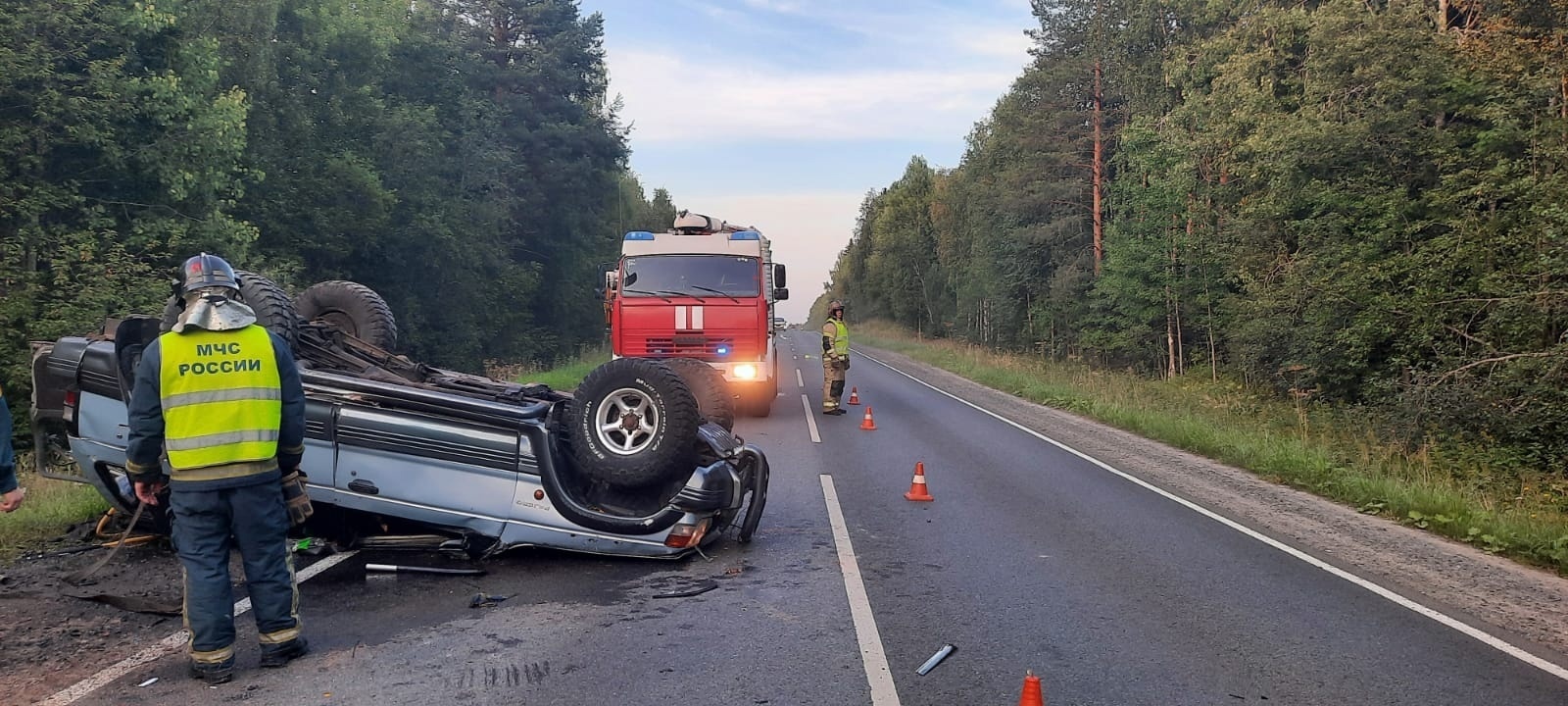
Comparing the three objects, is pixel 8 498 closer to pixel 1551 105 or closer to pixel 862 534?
pixel 862 534

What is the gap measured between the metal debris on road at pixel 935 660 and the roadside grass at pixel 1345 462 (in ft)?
17.2

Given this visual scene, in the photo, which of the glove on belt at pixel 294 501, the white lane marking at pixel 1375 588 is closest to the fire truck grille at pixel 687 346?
the white lane marking at pixel 1375 588

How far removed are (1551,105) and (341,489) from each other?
17.0 metres

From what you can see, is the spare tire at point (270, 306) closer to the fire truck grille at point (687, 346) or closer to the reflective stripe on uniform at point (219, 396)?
the reflective stripe on uniform at point (219, 396)

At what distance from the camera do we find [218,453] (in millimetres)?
4309

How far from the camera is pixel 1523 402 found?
40.9 feet

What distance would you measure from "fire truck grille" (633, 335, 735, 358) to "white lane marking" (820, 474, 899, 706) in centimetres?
636

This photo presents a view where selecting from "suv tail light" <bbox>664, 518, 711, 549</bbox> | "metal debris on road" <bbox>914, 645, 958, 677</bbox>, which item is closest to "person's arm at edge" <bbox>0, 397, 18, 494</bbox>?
"suv tail light" <bbox>664, 518, 711, 549</bbox>

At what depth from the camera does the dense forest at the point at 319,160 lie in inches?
617

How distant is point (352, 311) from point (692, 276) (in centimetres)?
658

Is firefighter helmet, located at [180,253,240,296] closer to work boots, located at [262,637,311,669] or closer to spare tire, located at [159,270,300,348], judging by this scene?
work boots, located at [262,637,311,669]

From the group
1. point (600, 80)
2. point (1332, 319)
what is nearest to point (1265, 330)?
point (1332, 319)

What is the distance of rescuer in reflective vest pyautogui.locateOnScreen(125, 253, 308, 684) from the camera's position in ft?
14.0

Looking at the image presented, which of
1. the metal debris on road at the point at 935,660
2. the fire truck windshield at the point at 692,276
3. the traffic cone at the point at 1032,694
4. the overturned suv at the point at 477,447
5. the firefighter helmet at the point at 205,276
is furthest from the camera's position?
the fire truck windshield at the point at 692,276
